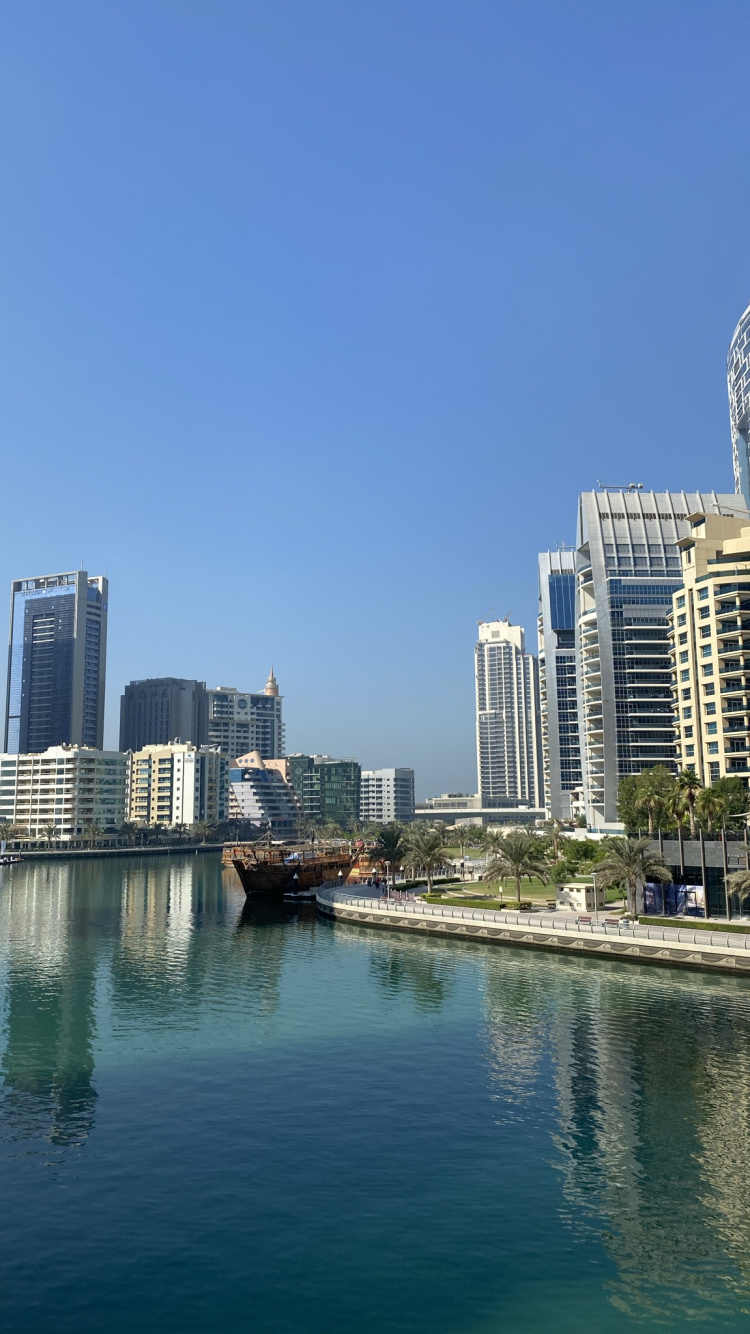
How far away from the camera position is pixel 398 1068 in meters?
47.2

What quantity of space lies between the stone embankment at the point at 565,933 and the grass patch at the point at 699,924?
1.04m

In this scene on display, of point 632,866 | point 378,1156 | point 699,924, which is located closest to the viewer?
point 378,1156

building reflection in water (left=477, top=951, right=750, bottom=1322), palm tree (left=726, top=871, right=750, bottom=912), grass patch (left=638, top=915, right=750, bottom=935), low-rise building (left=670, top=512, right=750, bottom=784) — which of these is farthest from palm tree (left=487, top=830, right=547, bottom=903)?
low-rise building (left=670, top=512, right=750, bottom=784)

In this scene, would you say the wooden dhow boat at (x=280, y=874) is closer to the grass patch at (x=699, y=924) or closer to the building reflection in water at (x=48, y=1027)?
the building reflection in water at (x=48, y=1027)

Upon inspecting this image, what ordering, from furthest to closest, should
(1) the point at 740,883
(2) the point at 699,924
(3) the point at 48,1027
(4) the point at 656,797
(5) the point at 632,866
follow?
(4) the point at 656,797
(5) the point at 632,866
(2) the point at 699,924
(1) the point at 740,883
(3) the point at 48,1027

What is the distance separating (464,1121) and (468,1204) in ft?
25.9

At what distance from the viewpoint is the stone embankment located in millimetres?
70438

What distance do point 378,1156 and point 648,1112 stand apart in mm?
12727

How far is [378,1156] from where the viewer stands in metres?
35.8

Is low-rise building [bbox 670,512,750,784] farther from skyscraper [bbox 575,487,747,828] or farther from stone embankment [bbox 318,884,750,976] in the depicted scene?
stone embankment [bbox 318,884,750,976]

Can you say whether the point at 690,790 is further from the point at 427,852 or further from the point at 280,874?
the point at 280,874

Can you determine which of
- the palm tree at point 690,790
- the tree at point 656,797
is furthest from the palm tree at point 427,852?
the palm tree at point 690,790

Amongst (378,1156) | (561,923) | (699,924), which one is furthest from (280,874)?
(378,1156)

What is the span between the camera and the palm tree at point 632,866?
82625mm
